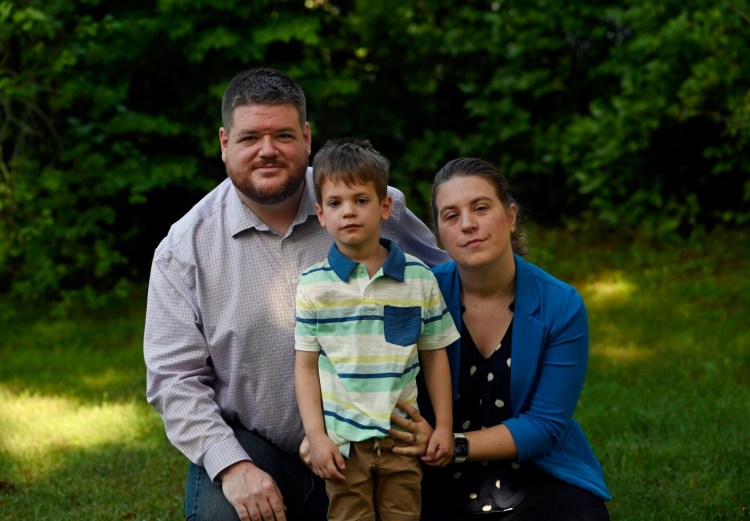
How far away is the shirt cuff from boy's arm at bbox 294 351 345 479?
0.29 meters

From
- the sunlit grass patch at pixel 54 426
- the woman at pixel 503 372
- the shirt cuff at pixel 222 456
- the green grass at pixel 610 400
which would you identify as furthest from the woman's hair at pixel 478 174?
the sunlit grass patch at pixel 54 426

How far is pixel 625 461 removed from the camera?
4270mm

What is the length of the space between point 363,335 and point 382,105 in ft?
19.2

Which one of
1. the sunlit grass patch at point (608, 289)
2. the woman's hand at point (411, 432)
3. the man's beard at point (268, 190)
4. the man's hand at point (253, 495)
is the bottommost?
the man's hand at point (253, 495)

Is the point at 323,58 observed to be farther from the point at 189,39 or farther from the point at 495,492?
the point at 495,492

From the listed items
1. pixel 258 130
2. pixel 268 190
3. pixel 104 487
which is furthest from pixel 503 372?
pixel 104 487

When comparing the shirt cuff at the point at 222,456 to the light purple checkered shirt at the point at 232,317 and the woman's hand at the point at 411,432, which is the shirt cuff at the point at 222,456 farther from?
the woman's hand at the point at 411,432

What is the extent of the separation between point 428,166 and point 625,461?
4.33 m

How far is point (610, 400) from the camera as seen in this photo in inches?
197

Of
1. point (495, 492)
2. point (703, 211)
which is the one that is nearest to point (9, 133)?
point (495, 492)

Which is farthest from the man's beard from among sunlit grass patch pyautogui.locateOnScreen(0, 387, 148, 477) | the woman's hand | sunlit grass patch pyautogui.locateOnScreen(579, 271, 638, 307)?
sunlit grass patch pyautogui.locateOnScreen(579, 271, 638, 307)

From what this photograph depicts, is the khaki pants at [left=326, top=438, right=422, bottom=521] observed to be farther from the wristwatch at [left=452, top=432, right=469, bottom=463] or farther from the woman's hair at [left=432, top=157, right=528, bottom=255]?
the woman's hair at [left=432, top=157, right=528, bottom=255]

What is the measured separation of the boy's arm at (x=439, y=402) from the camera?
2.80m

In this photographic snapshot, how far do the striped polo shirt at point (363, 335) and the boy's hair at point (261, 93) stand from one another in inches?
23.7
